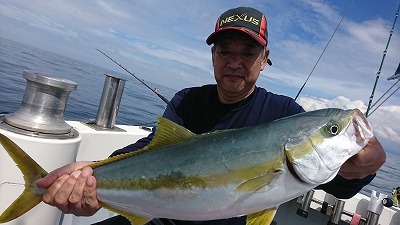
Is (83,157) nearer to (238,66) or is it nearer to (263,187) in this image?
(238,66)

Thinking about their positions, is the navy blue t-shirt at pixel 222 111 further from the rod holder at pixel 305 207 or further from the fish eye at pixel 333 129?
the rod holder at pixel 305 207

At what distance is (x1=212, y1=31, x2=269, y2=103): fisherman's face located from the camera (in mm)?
2906

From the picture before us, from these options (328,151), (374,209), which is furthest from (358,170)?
(374,209)

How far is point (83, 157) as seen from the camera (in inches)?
161

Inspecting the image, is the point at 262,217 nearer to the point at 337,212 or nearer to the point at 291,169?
the point at 291,169

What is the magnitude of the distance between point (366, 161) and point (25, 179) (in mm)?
2327

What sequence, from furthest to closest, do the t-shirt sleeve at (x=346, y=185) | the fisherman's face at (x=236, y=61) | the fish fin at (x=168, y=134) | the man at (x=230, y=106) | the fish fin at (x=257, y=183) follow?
the fisherman's face at (x=236, y=61) → the t-shirt sleeve at (x=346, y=185) → the man at (x=230, y=106) → the fish fin at (x=168, y=134) → the fish fin at (x=257, y=183)

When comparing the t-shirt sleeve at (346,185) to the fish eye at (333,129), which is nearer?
the fish eye at (333,129)

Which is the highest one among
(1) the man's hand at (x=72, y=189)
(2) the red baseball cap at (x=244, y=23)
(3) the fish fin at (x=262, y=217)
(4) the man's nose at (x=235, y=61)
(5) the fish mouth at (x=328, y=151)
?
(2) the red baseball cap at (x=244, y=23)

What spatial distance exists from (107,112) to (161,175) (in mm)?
2710

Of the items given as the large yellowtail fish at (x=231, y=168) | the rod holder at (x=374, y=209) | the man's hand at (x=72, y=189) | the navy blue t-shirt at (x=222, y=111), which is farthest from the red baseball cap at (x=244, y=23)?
the rod holder at (x=374, y=209)

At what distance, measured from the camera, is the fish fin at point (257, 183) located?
1855mm

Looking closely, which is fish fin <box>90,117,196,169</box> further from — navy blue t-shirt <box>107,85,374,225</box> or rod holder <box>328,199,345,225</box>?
rod holder <box>328,199,345,225</box>

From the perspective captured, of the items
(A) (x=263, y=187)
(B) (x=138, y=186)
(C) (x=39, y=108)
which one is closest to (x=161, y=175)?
(B) (x=138, y=186)
